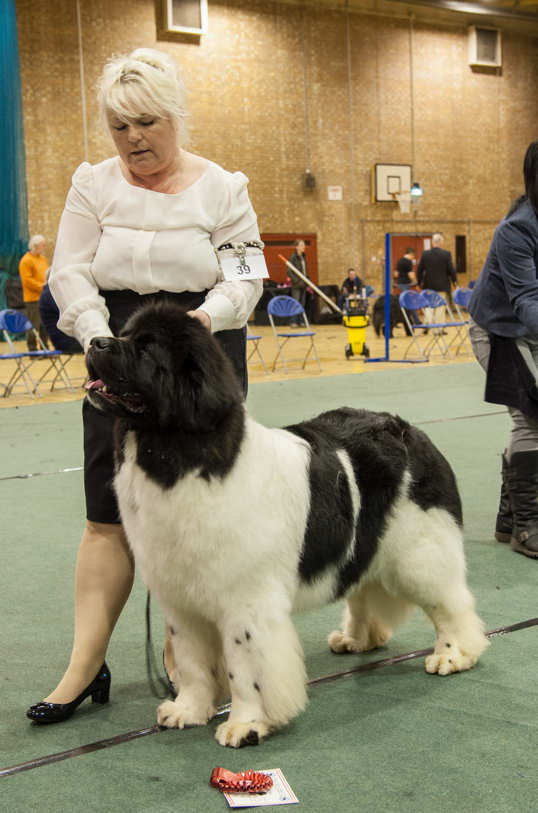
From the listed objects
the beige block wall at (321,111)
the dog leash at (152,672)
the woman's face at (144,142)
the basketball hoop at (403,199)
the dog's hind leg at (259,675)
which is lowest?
the dog leash at (152,672)

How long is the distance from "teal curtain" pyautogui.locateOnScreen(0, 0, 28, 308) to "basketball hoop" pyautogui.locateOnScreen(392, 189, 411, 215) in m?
10.9

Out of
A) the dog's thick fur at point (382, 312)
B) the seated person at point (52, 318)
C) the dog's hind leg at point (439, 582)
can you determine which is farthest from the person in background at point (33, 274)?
the dog's hind leg at point (439, 582)

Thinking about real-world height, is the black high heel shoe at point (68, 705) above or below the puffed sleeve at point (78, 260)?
below

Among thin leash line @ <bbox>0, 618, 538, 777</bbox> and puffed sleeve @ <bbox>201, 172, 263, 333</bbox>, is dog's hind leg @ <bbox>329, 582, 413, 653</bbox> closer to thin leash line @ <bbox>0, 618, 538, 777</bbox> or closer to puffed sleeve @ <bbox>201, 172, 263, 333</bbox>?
thin leash line @ <bbox>0, 618, 538, 777</bbox>

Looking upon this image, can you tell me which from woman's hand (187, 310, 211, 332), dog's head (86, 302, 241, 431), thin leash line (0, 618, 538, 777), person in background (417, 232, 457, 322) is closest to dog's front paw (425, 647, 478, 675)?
thin leash line (0, 618, 538, 777)

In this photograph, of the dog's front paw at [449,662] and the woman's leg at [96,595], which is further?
the dog's front paw at [449,662]

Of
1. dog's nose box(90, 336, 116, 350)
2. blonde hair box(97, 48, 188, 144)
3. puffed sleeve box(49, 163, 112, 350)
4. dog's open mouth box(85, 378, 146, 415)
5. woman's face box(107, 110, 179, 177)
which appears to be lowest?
dog's open mouth box(85, 378, 146, 415)

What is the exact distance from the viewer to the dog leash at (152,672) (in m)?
2.62

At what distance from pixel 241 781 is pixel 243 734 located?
0.73 ft

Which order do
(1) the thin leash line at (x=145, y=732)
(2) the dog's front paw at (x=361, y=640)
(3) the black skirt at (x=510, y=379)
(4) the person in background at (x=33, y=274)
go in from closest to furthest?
(1) the thin leash line at (x=145, y=732) < (2) the dog's front paw at (x=361, y=640) < (3) the black skirt at (x=510, y=379) < (4) the person in background at (x=33, y=274)

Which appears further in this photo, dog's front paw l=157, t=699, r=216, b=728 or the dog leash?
the dog leash

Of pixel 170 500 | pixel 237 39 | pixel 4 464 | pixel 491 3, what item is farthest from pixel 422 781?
pixel 491 3

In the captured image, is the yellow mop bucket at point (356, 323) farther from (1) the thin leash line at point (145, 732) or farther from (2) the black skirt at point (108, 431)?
(2) the black skirt at point (108, 431)

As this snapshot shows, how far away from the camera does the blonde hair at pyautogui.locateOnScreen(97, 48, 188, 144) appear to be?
224 centimetres
